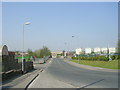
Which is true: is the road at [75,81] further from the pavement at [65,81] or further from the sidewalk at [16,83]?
the sidewalk at [16,83]

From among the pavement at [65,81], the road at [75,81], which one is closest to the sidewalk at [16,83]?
the pavement at [65,81]

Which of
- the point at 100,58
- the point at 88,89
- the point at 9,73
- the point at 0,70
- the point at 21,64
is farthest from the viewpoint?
the point at 100,58

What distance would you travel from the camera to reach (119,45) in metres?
70.4

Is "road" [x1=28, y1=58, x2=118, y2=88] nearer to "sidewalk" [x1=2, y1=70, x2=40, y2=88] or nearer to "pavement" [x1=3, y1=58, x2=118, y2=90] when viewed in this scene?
"pavement" [x1=3, y1=58, x2=118, y2=90]

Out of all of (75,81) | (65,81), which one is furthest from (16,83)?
(75,81)

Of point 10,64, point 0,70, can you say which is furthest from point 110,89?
point 10,64

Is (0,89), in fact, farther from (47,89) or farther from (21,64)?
(21,64)

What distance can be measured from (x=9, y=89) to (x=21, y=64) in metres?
14.6

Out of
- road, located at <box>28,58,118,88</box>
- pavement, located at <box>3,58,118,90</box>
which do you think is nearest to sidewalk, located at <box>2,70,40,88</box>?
pavement, located at <box>3,58,118,90</box>

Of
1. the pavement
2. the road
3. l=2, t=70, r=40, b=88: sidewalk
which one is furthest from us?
the road

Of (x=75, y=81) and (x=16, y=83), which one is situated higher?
(x=16, y=83)

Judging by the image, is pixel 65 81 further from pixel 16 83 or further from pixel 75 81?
pixel 16 83

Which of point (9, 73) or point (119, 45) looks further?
point (119, 45)

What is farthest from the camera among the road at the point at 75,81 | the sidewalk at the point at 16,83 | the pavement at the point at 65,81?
the road at the point at 75,81
